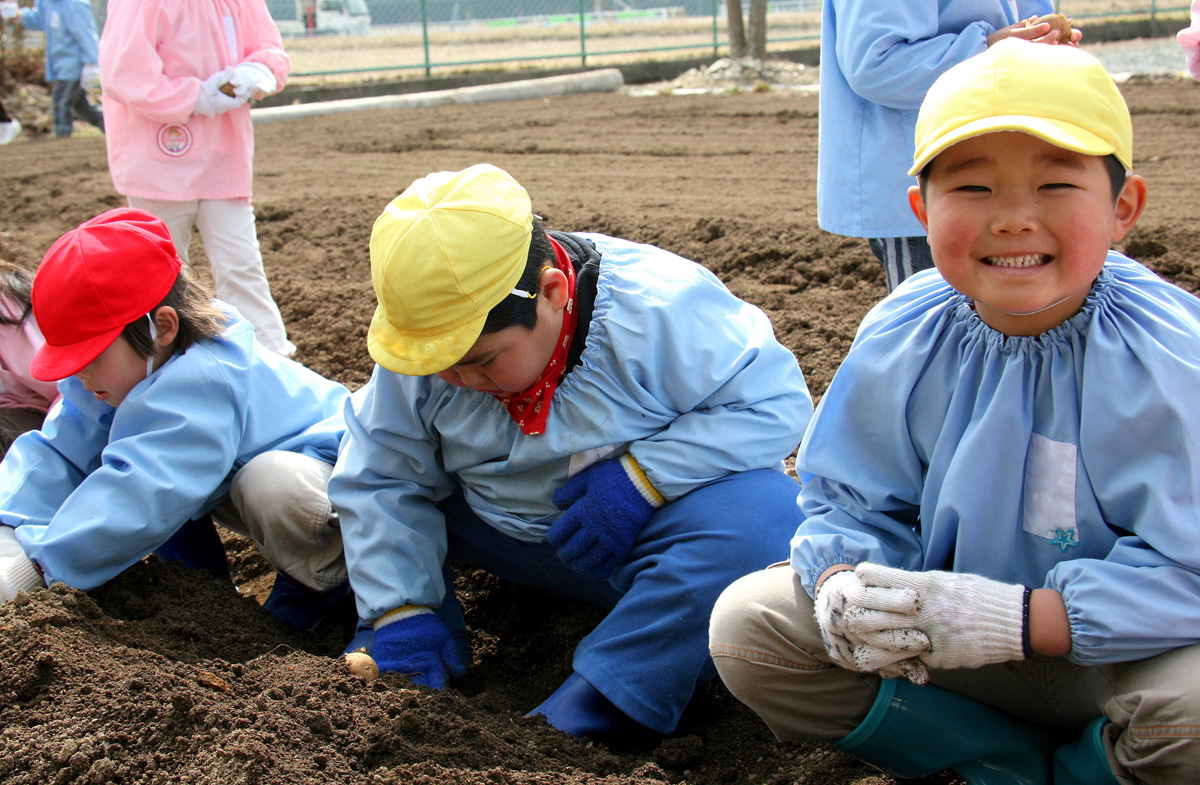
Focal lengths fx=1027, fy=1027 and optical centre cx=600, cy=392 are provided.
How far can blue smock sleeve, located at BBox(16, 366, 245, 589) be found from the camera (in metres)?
2.16

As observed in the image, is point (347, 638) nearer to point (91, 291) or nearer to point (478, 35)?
point (91, 291)

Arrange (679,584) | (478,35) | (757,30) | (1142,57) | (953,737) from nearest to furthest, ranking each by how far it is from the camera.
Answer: (953,737) → (679,584) → (1142,57) → (757,30) → (478,35)

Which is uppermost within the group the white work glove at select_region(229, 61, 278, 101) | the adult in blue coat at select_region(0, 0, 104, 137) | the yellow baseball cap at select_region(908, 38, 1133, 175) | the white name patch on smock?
the adult in blue coat at select_region(0, 0, 104, 137)

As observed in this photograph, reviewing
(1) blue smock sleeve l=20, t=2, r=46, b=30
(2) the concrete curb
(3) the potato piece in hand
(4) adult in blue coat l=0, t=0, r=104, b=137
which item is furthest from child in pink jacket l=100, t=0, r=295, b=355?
(1) blue smock sleeve l=20, t=2, r=46, b=30

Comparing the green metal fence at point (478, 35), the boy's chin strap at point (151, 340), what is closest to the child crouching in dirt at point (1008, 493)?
the boy's chin strap at point (151, 340)

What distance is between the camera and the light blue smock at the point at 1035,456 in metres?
1.33

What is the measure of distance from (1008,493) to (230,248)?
10.6 ft

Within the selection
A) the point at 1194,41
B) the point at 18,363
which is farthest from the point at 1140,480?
the point at 18,363

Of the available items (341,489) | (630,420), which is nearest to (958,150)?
(630,420)

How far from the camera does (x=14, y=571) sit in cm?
216

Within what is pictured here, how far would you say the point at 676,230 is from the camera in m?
4.94

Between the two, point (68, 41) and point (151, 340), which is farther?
point (68, 41)

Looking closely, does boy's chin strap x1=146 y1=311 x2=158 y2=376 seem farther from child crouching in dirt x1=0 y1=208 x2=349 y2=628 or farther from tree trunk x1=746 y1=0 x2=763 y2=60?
tree trunk x1=746 y1=0 x2=763 y2=60

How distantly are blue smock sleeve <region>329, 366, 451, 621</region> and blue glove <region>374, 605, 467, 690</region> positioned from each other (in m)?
0.03
